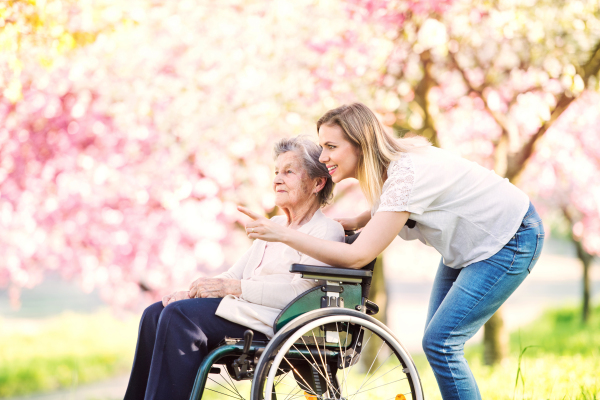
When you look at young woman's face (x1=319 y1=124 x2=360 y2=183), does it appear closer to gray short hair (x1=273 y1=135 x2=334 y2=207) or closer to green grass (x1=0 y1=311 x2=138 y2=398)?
gray short hair (x1=273 y1=135 x2=334 y2=207)

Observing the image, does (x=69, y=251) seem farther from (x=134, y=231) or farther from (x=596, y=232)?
(x=596, y=232)

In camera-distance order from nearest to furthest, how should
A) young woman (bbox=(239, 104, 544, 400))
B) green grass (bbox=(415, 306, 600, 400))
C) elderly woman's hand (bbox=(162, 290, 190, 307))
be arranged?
young woman (bbox=(239, 104, 544, 400)), elderly woman's hand (bbox=(162, 290, 190, 307)), green grass (bbox=(415, 306, 600, 400))

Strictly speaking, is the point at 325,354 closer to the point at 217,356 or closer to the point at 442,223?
the point at 217,356

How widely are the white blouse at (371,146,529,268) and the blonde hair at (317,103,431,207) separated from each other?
0.16 feet

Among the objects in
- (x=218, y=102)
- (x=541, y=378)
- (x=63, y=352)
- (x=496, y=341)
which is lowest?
(x=541, y=378)

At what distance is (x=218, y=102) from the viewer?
5.29 meters

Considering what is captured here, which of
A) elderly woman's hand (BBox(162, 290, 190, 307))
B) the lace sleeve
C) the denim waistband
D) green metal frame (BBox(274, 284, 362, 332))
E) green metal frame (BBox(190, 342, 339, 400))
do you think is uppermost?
the lace sleeve

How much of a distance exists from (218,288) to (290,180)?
53 cm

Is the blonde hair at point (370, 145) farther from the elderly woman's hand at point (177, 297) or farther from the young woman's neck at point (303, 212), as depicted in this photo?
the elderly woman's hand at point (177, 297)

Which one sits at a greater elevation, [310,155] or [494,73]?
[494,73]

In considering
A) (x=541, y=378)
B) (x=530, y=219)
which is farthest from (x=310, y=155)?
(x=541, y=378)

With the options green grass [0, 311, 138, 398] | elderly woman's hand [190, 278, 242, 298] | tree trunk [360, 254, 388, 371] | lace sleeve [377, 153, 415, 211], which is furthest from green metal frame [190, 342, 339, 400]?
green grass [0, 311, 138, 398]

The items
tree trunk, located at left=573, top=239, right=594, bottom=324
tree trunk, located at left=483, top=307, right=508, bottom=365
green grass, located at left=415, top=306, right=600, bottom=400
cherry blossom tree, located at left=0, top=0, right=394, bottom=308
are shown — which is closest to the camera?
green grass, located at left=415, top=306, right=600, bottom=400

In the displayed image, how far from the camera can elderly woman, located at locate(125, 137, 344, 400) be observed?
2.05 metres
